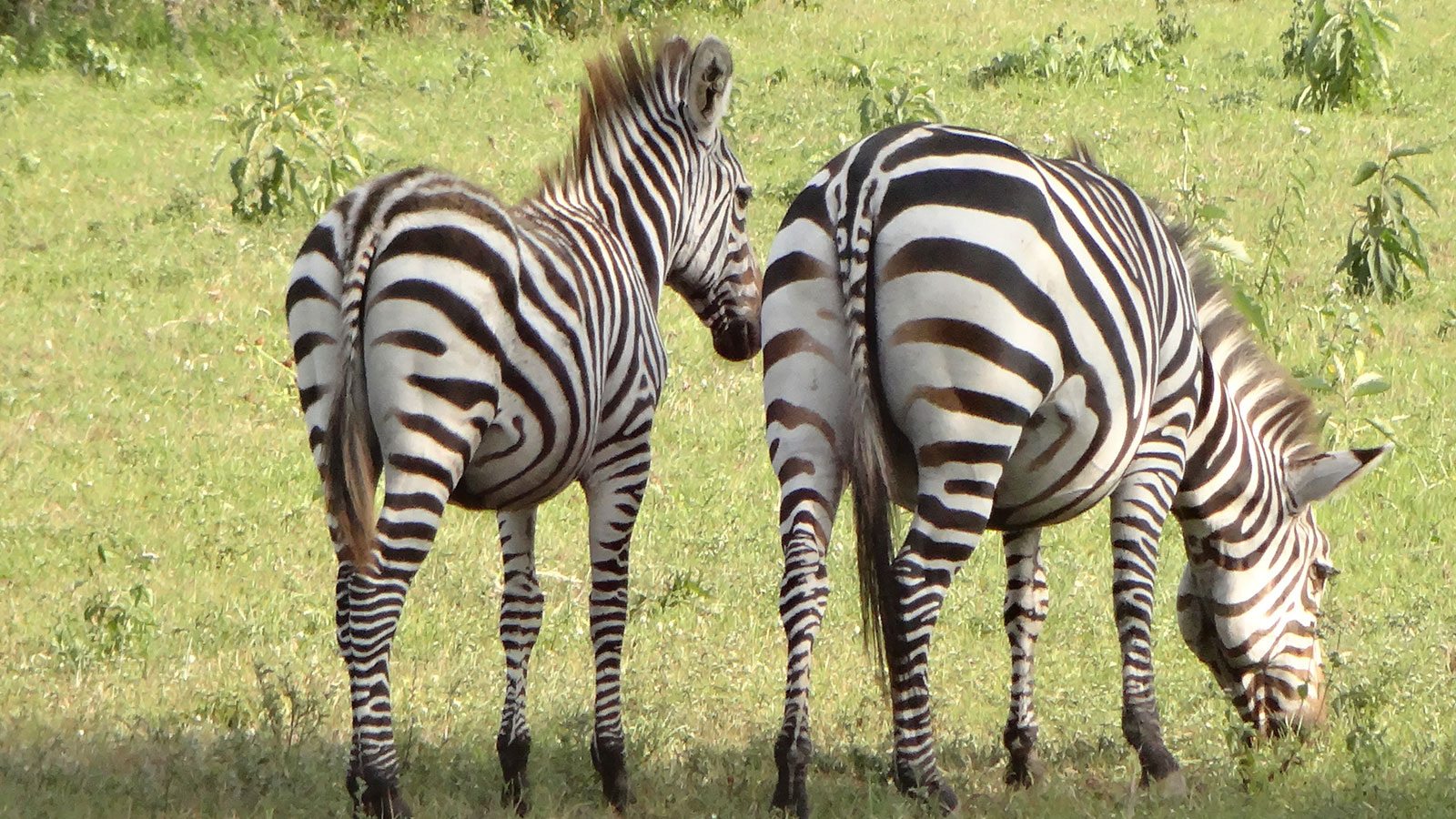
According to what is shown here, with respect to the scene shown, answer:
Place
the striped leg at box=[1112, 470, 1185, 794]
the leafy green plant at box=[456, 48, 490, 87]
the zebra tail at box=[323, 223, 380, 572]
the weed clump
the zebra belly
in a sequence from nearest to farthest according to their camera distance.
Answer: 1. the zebra tail at box=[323, 223, 380, 572]
2. the zebra belly
3. the striped leg at box=[1112, 470, 1185, 794]
4. the weed clump
5. the leafy green plant at box=[456, 48, 490, 87]

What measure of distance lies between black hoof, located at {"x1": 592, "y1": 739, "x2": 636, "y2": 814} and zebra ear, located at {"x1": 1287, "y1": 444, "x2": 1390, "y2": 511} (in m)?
2.83

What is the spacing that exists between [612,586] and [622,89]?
2.04 m

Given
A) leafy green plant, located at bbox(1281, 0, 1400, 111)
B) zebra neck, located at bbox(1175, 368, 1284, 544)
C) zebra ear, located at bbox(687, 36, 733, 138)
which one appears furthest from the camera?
leafy green plant, located at bbox(1281, 0, 1400, 111)

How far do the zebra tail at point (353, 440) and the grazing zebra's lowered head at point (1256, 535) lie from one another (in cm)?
306

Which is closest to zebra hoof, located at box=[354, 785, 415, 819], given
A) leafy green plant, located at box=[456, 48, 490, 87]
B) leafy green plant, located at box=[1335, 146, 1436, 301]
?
leafy green plant, located at box=[1335, 146, 1436, 301]

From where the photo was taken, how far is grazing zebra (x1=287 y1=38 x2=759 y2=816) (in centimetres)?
436

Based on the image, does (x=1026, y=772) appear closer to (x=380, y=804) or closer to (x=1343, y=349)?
(x=380, y=804)

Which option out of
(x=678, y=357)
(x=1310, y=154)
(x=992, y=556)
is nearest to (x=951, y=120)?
(x=1310, y=154)

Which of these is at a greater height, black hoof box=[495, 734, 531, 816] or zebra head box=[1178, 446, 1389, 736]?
zebra head box=[1178, 446, 1389, 736]

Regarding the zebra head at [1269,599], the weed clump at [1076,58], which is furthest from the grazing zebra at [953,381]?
the weed clump at [1076,58]

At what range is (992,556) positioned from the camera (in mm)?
8133

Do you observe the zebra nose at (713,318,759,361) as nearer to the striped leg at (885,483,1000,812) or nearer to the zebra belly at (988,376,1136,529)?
the zebra belly at (988,376,1136,529)

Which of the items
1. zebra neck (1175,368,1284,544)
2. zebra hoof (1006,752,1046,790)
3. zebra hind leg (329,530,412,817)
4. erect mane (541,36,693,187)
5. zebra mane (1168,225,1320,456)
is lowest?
zebra hoof (1006,752,1046,790)

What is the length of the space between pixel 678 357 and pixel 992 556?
127 inches
